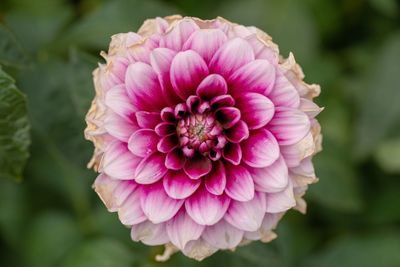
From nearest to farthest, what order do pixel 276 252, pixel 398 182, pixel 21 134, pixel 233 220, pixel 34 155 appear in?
pixel 233 220 < pixel 21 134 < pixel 276 252 < pixel 34 155 < pixel 398 182

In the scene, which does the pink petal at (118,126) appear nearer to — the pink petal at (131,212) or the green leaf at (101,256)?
the pink petal at (131,212)

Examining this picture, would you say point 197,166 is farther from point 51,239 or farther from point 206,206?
point 51,239

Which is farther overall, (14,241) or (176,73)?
(14,241)

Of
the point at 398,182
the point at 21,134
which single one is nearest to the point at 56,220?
the point at 21,134

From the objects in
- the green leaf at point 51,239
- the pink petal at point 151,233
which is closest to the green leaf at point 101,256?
the green leaf at point 51,239

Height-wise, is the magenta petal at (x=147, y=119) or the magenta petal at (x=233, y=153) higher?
the magenta petal at (x=147, y=119)

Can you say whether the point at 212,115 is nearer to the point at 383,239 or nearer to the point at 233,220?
the point at 233,220
